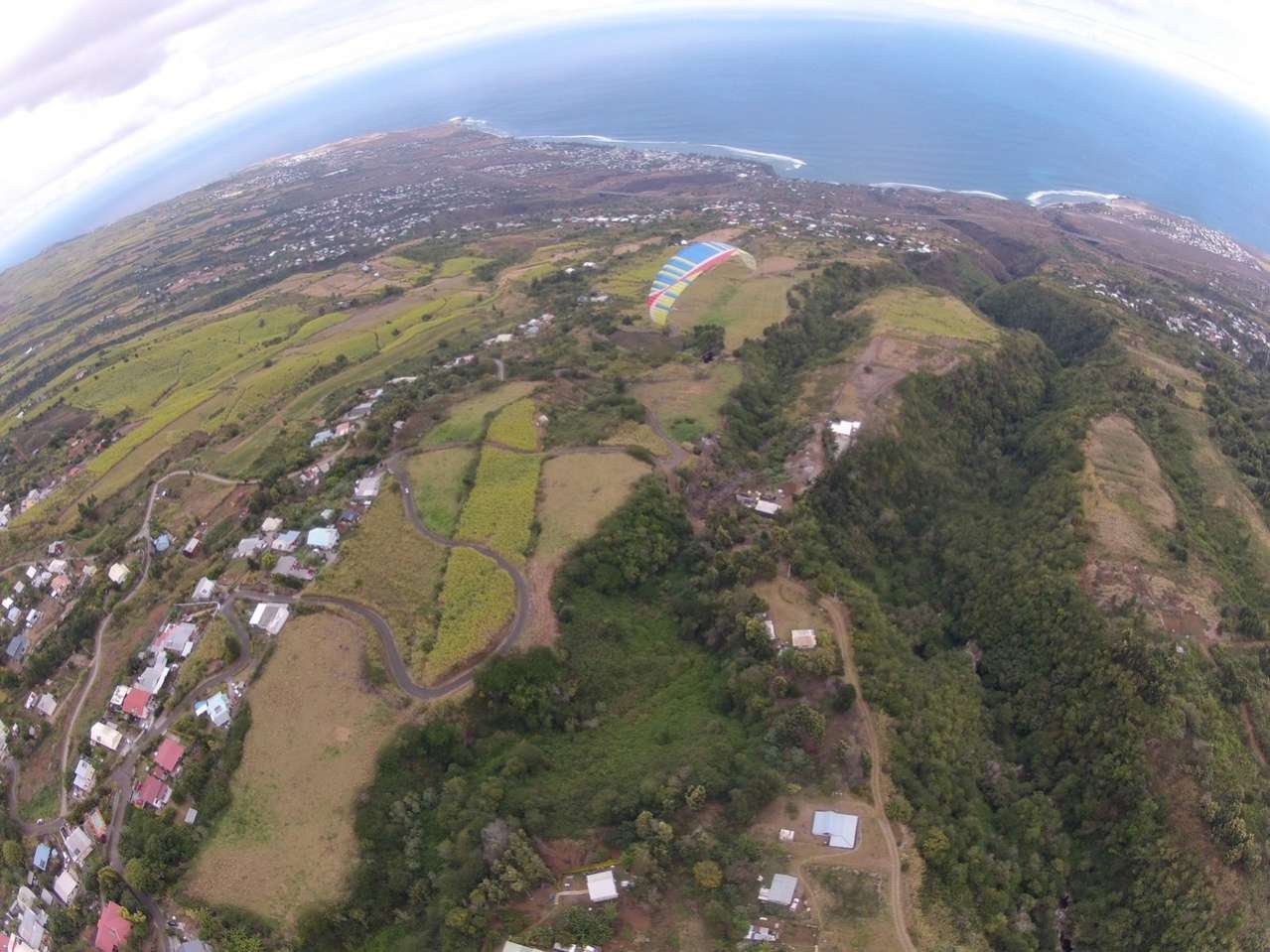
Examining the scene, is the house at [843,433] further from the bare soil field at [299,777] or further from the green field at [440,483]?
the bare soil field at [299,777]

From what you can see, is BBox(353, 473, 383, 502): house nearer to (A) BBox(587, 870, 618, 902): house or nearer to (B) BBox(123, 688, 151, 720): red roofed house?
(B) BBox(123, 688, 151, 720): red roofed house

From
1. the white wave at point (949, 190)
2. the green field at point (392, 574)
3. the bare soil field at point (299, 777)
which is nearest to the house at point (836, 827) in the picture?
the bare soil field at point (299, 777)

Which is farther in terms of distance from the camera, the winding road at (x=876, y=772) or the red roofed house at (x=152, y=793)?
the red roofed house at (x=152, y=793)

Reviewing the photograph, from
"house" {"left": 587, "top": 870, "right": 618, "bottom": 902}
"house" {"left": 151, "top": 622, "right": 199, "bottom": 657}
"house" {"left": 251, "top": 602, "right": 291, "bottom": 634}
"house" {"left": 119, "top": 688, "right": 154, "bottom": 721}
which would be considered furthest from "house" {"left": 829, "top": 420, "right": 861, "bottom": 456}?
"house" {"left": 119, "top": 688, "right": 154, "bottom": 721}

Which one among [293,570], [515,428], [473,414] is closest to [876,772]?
[515,428]

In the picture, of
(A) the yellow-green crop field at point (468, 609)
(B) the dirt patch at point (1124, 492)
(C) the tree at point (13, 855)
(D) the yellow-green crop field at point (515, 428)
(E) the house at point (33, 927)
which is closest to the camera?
(E) the house at point (33, 927)

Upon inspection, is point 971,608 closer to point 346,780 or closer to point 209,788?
point 346,780

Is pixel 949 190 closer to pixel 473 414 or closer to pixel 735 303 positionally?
pixel 735 303

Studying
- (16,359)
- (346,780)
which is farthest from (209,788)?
(16,359)
